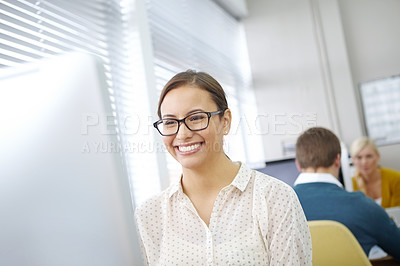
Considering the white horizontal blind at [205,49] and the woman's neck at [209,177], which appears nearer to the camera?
the woman's neck at [209,177]

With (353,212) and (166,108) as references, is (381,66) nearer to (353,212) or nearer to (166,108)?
(353,212)

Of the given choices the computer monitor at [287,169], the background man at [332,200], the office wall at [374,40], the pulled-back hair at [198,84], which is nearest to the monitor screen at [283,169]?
the computer monitor at [287,169]

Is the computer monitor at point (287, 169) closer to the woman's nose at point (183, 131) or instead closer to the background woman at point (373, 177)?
the background woman at point (373, 177)

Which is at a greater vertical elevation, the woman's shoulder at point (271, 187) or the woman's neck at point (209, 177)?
the woman's neck at point (209, 177)

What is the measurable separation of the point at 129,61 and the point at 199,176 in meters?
1.41

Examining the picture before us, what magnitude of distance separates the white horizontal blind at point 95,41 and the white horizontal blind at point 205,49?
32 cm

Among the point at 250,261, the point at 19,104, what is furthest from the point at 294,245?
the point at 19,104

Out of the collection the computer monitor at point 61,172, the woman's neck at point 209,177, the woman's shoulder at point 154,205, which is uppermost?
the computer monitor at point 61,172

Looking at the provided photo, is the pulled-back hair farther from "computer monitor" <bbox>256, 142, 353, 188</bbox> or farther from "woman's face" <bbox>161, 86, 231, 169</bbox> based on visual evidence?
"computer monitor" <bbox>256, 142, 353, 188</bbox>

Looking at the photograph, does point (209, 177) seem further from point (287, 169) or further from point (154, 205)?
point (287, 169)

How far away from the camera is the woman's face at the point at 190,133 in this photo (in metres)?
1.25

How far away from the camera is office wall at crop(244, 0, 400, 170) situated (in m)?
4.59

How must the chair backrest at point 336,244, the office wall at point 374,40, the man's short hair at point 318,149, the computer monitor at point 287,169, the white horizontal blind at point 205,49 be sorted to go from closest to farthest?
the chair backrest at point 336,244 < the man's short hair at point 318,149 < the computer monitor at point 287,169 < the white horizontal blind at point 205,49 < the office wall at point 374,40

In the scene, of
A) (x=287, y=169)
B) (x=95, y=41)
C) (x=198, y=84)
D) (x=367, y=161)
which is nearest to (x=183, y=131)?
(x=198, y=84)
